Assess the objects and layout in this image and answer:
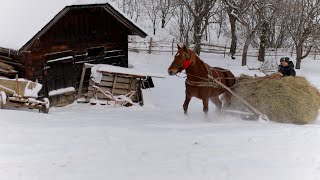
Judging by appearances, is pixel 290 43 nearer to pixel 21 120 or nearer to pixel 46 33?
pixel 46 33

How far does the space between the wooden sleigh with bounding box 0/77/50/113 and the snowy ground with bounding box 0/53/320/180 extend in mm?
1549

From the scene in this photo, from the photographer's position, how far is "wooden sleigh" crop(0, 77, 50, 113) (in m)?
11.4

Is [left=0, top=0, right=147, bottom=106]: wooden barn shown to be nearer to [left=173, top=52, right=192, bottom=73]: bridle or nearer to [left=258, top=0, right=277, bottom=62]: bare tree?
[left=173, top=52, right=192, bottom=73]: bridle

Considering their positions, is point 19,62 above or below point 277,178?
above

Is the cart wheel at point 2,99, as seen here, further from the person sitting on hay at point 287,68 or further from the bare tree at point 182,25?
the bare tree at point 182,25

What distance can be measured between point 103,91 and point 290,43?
3033cm

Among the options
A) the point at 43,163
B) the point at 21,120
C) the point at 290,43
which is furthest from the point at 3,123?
the point at 290,43

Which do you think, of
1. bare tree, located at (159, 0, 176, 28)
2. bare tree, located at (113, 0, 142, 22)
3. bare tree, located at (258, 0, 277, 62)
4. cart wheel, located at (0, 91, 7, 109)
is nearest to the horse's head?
cart wheel, located at (0, 91, 7, 109)

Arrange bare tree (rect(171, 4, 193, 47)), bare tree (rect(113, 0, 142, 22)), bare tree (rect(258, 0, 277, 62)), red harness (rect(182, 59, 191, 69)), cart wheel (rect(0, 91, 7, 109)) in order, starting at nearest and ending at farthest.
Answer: red harness (rect(182, 59, 191, 69)) < cart wheel (rect(0, 91, 7, 109)) < bare tree (rect(258, 0, 277, 62)) < bare tree (rect(171, 4, 193, 47)) < bare tree (rect(113, 0, 142, 22))

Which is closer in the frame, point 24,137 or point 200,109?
point 24,137

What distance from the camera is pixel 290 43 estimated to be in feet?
Answer: 134

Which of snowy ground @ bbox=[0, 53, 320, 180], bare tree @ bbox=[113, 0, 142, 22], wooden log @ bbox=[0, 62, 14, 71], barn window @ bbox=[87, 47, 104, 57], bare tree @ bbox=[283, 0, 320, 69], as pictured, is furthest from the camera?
bare tree @ bbox=[113, 0, 142, 22]

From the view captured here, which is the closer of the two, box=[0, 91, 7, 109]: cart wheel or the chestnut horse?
the chestnut horse

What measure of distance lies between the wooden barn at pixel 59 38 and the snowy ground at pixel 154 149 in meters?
3.90
